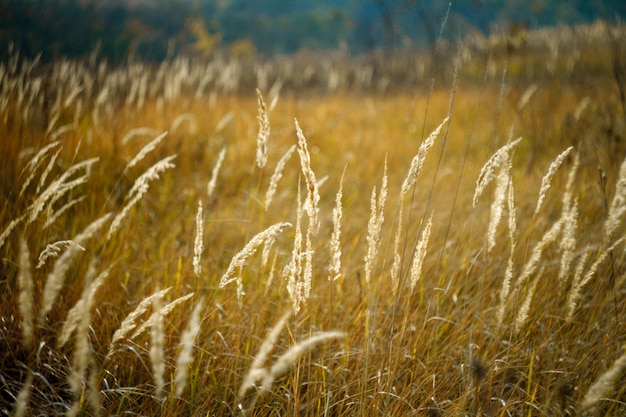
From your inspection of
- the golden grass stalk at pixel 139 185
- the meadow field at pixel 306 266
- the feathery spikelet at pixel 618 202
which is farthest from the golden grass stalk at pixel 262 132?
the feathery spikelet at pixel 618 202

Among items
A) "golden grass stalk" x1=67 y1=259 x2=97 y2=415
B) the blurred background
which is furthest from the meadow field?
the blurred background

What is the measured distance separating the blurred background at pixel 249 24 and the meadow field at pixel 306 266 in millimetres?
729

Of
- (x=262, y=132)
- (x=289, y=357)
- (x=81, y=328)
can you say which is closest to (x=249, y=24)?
(x=262, y=132)

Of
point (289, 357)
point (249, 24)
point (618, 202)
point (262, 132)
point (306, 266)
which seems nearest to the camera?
point (289, 357)

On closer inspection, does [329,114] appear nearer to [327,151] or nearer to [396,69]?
[327,151]

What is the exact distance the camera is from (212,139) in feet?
13.9

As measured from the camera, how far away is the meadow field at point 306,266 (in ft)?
3.49

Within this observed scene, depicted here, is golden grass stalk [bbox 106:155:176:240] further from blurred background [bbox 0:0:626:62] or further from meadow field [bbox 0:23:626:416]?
blurred background [bbox 0:0:626:62]

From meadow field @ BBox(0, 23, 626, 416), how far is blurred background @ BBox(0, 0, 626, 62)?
73 cm

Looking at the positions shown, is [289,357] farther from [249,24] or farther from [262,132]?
[249,24]

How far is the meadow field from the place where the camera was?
1.06 meters

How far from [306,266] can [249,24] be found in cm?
4199

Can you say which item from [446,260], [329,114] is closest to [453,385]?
[446,260]

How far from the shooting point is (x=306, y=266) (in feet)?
3.25
